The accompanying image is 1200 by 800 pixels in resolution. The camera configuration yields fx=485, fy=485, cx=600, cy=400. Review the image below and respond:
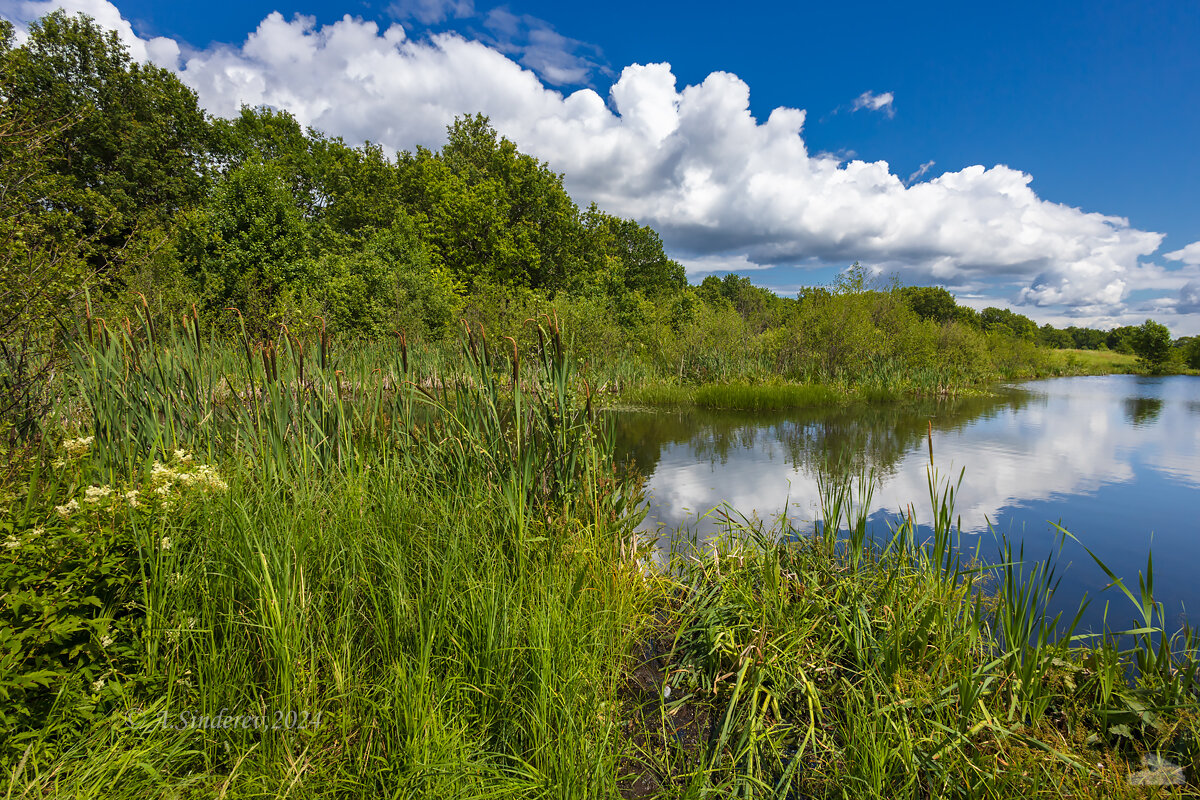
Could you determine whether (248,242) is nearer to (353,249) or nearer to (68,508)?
(353,249)

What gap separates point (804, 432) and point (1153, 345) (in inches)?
2579

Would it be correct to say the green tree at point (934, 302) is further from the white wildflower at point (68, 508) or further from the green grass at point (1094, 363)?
the white wildflower at point (68, 508)

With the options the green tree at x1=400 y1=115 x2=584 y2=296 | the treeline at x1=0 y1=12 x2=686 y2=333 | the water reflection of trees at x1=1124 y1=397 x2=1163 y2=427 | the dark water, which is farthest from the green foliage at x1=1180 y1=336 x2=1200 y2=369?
the green tree at x1=400 y1=115 x2=584 y2=296

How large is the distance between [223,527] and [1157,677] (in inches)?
174

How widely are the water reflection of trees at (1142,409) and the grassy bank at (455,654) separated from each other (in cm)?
1889

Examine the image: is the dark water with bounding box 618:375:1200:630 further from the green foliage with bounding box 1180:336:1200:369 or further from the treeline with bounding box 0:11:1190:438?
the green foliage with bounding box 1180:336:1200:369

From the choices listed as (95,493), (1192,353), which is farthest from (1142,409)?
(1192,353)

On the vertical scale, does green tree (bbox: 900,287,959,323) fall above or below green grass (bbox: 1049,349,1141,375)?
above

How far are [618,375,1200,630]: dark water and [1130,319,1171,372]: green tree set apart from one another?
49.7 meters

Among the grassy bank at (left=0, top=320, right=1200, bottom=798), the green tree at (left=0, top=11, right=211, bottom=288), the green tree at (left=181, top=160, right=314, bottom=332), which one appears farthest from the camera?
the green tree at (left=0, top=11, right=211, bottom=288)

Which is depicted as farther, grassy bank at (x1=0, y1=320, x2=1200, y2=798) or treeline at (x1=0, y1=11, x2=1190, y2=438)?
treeline at (x1=0, y1=11, x2=1190, y2=438)

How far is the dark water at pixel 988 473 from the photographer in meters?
5.29

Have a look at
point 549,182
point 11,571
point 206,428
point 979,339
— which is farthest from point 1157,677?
point 979,339

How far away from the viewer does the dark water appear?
529 cm
